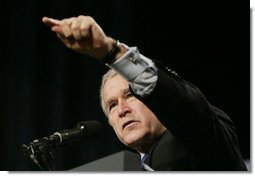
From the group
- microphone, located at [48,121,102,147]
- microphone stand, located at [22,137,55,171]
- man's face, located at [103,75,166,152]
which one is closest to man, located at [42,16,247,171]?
man's face, located at [103,75,166,152]

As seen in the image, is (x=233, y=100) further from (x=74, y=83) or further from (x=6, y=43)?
(x=6, y=43)

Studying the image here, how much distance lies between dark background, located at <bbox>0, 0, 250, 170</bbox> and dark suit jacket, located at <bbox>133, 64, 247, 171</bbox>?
21 centimetres

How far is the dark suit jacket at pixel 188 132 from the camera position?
117 cm

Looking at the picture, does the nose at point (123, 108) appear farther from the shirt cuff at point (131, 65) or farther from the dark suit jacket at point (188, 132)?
the shirt cuff at point (131, 65)

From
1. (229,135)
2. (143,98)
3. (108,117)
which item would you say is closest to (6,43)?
(108,117)

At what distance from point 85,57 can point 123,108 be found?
0.20 metres

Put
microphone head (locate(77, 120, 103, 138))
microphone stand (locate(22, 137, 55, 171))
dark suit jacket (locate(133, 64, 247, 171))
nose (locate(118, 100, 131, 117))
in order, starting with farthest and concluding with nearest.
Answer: nose (locate(118, 100, 131, 117)) → microphone head (locate(77, 120, 103, 138)) → microphone stand (locate(22, 137, 55, 171)) → dark suit jacket (locate(133, 64, 247, 171))

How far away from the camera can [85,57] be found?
1.59 meters

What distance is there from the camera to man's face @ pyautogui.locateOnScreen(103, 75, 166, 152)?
1.57m

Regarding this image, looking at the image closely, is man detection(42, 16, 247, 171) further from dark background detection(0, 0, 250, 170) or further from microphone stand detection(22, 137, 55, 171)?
microphone stand detection(22, 137, 55, 171)

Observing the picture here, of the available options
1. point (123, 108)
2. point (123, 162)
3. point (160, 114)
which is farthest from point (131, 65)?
point (123, 108)

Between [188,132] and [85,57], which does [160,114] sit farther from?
[85,57]

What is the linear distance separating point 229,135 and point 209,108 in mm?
171

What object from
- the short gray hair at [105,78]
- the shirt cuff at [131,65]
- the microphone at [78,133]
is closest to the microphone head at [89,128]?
the microphone at [78,133]
